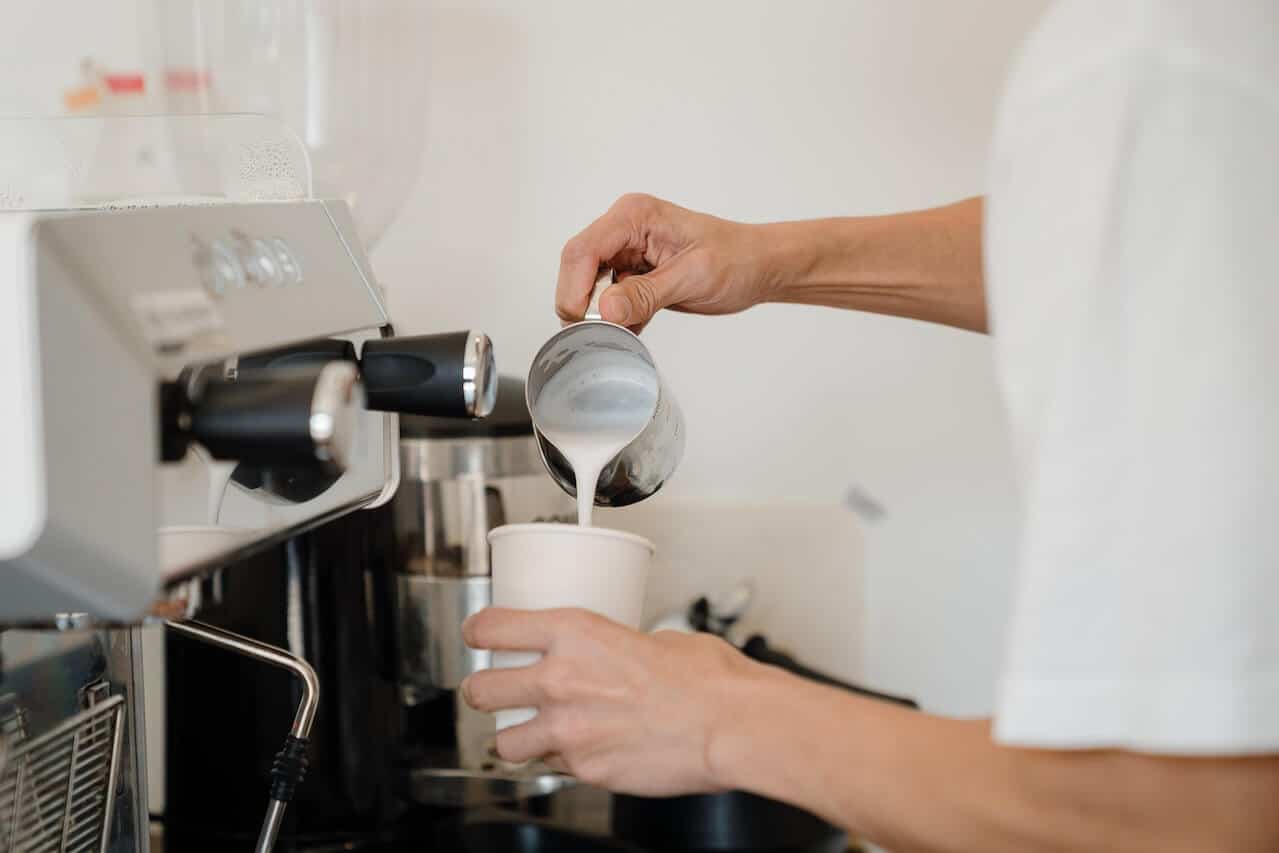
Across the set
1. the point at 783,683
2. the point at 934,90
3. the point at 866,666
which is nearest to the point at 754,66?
the point at 934,90

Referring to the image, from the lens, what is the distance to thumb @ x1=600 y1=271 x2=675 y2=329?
2.17 feet

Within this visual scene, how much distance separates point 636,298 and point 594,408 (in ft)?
0.24

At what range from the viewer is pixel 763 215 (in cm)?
101

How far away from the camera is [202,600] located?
0.76 metres

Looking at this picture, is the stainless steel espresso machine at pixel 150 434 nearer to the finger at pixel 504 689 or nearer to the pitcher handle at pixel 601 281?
the finger at pixel 504 689

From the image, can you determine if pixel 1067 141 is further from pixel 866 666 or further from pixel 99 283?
pixel 866 666

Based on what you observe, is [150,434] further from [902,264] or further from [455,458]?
[902,264]

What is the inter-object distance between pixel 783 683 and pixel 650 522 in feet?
1.86

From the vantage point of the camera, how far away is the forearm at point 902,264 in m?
0.84

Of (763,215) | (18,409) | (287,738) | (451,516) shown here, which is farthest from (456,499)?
(18,409)

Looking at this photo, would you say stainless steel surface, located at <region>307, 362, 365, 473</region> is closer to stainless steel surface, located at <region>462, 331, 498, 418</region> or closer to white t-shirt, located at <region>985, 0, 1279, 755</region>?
stainless steel surface, located at <region>462, 331, 498, 418</region>

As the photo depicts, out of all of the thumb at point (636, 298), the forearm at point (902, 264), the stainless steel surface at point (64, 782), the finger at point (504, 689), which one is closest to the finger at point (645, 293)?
the thumb at point (636, 298)

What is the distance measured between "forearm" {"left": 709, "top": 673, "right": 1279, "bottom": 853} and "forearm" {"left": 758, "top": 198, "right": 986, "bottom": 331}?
39 cm

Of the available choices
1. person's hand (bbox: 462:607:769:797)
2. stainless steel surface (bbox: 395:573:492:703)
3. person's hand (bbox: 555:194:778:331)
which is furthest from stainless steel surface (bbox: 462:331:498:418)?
stainless steel surface (bbox: 395:573:492:703)
